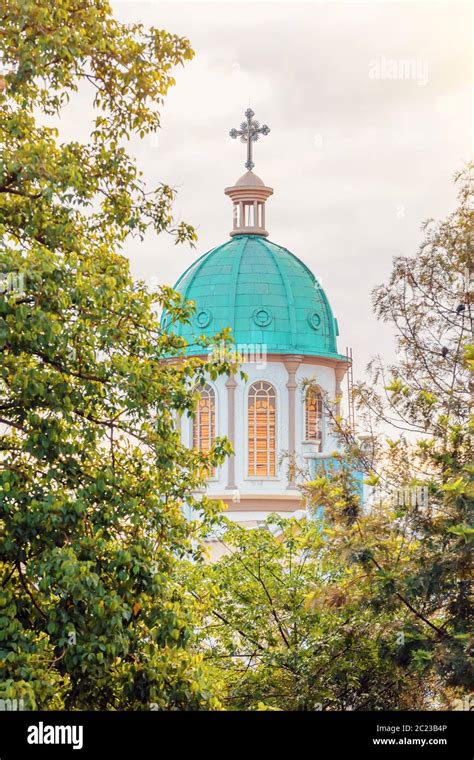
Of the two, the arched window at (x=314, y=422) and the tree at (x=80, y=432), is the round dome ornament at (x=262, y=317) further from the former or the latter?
the tree at (x=80, y=432)

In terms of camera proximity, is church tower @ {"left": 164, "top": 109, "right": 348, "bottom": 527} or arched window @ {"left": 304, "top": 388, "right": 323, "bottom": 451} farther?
arched window @ {"left": 304, "top": 388, "right": 323, "bottom": 451}

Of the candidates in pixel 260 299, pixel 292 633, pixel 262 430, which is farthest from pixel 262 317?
pixel 292 633

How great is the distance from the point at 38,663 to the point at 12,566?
115cm

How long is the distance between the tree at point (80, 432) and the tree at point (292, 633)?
2030mm

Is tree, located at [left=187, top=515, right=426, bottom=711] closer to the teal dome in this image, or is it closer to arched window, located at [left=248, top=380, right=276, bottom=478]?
the teal dome

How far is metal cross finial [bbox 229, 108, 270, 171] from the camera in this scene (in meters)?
41.3

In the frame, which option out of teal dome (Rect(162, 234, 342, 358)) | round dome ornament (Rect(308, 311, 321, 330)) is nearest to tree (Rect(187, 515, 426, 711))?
teal dome (Rect(162, 234, 342, 358))

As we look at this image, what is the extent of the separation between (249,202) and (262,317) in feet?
12.0

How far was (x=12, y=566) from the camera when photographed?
37.2 ft

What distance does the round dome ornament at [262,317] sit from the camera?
132ft

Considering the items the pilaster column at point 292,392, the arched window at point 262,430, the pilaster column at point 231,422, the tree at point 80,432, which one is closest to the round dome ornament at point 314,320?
the pilaster column at point 292,392

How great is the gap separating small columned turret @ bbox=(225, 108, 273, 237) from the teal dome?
2.21 ft
